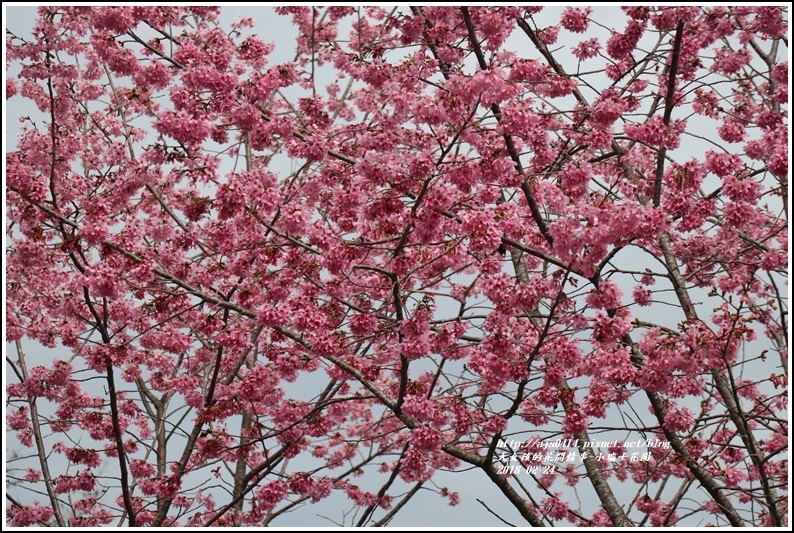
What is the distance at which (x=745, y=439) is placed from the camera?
696 centimetres

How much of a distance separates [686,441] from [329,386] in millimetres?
3787

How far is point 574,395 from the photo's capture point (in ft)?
23.9

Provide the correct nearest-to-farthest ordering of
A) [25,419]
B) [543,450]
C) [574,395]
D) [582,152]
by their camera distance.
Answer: [574,395] < [582,152] < [543,450] < [25,419]

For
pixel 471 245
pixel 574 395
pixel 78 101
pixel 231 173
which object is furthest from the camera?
pixel 78 101

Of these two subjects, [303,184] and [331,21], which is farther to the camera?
[331,21]

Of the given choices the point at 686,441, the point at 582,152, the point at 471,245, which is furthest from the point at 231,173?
the point at 686,441

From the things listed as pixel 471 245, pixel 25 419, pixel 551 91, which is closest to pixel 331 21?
pixel 551 91

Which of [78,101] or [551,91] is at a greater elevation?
[78,101]

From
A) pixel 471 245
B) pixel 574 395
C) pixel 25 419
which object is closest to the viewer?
pixel 471 245

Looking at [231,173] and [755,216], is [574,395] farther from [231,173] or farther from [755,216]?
[231,173]

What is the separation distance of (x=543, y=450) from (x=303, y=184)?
3773 mm

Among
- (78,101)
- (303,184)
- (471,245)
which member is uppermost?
(78,101)

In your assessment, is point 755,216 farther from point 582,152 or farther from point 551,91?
point 551,91

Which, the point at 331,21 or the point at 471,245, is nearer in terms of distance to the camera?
the point at 471,245
